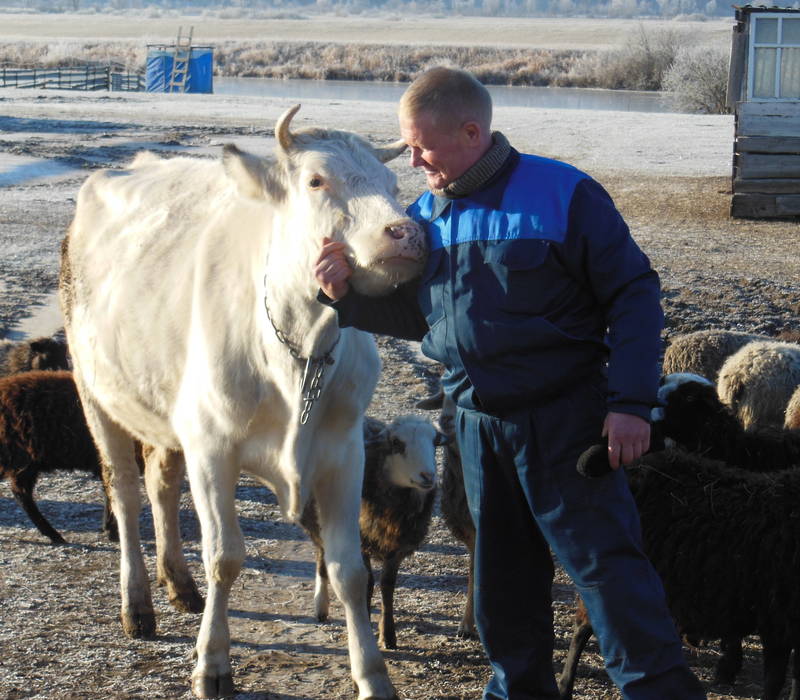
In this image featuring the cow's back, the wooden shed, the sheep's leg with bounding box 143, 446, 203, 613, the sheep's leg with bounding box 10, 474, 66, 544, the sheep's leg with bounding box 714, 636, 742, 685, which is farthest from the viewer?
the wooden shed

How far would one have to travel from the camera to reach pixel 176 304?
491cm

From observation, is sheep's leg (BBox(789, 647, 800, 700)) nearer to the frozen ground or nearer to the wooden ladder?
the frozen ground

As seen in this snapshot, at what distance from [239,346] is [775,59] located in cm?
1366

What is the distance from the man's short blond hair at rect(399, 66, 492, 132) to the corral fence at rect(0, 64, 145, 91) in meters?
44.1

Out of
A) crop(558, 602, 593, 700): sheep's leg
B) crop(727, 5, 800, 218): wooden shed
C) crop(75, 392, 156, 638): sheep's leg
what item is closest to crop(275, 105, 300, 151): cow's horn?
crop(558, 602, 593, 700): sheep's leg

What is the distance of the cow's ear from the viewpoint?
4.19m

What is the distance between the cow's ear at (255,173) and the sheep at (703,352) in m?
4.25

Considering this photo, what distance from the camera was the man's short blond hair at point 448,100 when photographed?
3.34 meters

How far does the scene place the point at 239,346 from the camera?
447 centimetres

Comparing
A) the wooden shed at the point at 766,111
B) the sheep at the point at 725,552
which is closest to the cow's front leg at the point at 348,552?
the sheep at the point at 725,552

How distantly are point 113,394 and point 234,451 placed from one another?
1175mm

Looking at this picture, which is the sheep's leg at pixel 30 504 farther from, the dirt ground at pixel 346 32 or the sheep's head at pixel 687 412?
the dirt ground at pixel 346 32

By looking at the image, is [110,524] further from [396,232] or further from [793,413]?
[793,413]

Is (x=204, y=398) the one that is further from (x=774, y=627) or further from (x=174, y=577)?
(x=774, y=627)
